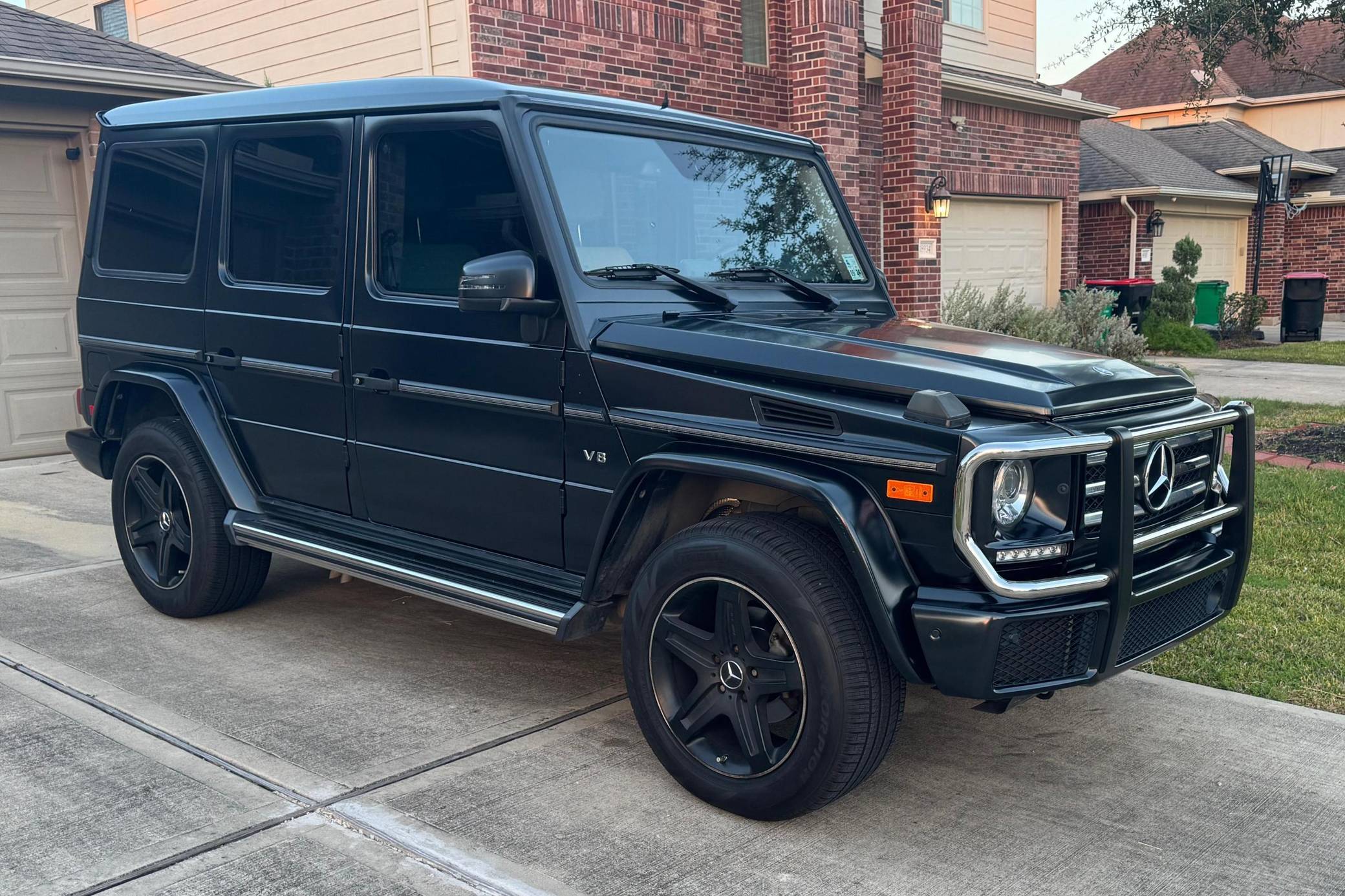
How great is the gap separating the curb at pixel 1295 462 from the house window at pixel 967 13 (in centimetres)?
850

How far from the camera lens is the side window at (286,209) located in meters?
4.48

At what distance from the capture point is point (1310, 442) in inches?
359

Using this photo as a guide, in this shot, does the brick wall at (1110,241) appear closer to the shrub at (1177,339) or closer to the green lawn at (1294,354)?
the shrub at (1177,339)

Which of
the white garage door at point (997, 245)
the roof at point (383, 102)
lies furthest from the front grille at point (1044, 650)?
the white garage door at point (997, 245)

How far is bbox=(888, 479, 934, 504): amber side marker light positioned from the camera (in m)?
3.02

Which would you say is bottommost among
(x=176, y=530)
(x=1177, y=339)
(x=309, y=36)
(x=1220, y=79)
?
(x=1177, y=339)

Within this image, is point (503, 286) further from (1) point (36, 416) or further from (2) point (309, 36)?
(2) point (309, 36)

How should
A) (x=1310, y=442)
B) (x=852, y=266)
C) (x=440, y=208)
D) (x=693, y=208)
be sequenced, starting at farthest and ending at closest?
(x=1310, y=442), (x=852, y=266), (x=693, y=208), (x=440, y=208)

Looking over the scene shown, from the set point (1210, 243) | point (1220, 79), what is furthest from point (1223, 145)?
point (1220, 79)

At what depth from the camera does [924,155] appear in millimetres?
13227

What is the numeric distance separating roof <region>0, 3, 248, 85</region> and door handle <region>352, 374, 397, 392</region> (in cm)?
641

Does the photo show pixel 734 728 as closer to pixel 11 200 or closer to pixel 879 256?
pixel 11 200

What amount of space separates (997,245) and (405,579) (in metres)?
13.3

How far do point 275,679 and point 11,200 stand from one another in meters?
6.86
